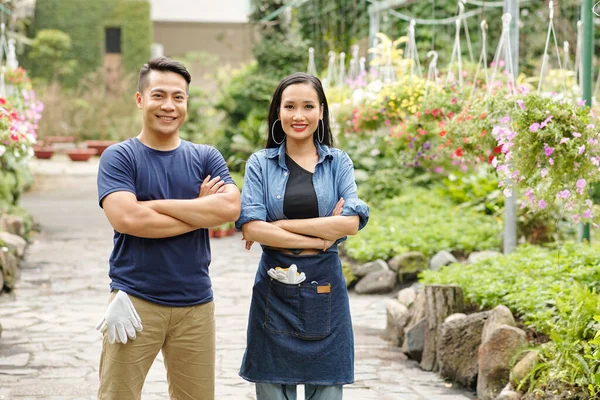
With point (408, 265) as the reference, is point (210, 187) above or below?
above

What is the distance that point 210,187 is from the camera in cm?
327

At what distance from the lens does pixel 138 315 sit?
10.3ft

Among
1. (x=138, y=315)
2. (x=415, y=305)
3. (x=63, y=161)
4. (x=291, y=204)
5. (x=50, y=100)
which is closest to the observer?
(x=138, y=315)

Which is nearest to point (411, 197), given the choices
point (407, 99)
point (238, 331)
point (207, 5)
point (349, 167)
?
point (407, 99)

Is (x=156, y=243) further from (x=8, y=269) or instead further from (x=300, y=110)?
(x=8, y=269)

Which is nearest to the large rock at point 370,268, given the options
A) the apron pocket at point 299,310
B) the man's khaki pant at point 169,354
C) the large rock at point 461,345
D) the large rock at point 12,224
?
the large rock at point 461,345

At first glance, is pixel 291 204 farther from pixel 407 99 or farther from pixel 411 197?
pixel 411 197

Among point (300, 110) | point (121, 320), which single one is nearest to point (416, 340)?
point (300, 110)

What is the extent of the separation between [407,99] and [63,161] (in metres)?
14.1

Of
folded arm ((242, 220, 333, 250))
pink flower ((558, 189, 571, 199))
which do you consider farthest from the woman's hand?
pink flower ((558, 189, 571, 199))

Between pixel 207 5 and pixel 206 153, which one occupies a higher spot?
pixel 207 5

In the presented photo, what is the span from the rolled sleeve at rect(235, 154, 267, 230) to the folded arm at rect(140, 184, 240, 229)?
10 centimetres

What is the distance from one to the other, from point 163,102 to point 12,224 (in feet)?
23.8

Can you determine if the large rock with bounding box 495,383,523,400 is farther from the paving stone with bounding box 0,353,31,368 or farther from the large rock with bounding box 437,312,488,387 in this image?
the paving stone with bounding box 0,353,31,368
